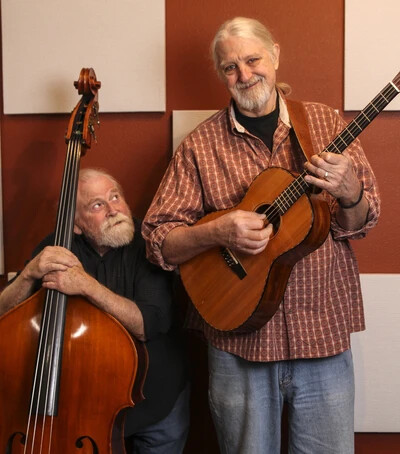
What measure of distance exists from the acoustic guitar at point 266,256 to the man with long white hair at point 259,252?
0.9 inches

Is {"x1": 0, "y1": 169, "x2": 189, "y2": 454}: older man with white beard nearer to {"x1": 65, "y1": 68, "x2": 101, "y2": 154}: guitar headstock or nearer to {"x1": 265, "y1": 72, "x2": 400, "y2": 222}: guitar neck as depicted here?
{"x1": 65, "y1": 68, "x2": 101, "y2": 154}: guitar headstock

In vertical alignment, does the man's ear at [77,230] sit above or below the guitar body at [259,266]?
above

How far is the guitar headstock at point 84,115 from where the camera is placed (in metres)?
1.95

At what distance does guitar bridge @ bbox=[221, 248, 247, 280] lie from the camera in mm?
1771

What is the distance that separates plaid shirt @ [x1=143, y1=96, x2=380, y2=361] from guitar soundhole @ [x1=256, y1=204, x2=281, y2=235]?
12 centimetres

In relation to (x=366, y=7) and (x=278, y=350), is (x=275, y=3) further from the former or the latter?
(x=278, y=350)

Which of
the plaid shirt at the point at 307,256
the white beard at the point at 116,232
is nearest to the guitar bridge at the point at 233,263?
→ the plaid shirt at the point at 307,256

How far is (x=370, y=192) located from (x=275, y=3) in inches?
35.5

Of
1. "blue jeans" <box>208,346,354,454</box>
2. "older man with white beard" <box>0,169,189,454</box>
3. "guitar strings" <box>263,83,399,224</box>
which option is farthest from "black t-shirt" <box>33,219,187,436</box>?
"guitar strings" <box>263,83,399,224</box>

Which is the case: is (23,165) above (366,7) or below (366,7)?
below

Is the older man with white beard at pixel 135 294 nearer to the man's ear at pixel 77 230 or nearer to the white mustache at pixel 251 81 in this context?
the man's ear at pixel 77 230

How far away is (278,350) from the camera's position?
5.88 feet

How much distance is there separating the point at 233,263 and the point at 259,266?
9cm

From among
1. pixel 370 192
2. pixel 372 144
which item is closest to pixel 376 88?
pixel 372 144
